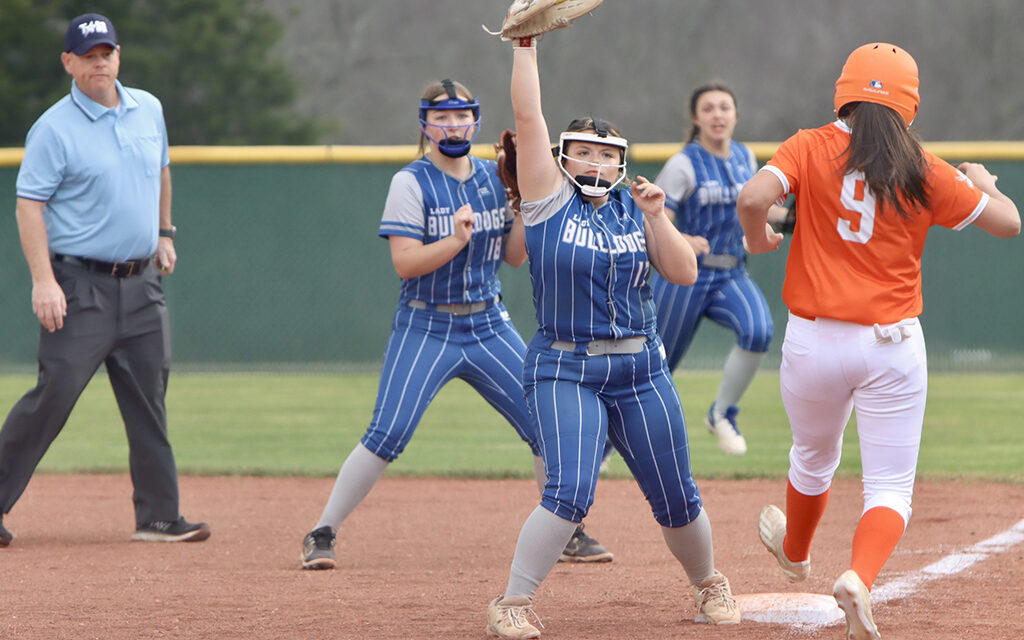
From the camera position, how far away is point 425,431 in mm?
9609

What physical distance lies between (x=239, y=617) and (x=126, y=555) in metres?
1.37

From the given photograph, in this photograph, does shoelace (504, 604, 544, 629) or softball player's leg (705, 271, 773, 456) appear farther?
softball player's leg (705, 271, 773, 456)

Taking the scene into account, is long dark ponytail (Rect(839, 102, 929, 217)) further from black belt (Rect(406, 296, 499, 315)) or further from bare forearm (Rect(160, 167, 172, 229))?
bare forearm (Rect(160, 167, 172, 229))

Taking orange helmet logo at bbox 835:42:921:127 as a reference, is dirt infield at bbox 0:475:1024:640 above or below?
below

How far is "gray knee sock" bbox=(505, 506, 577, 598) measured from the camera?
12.9 ft

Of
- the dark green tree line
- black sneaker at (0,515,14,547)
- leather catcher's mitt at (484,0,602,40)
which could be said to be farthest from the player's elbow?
the dark green tree line

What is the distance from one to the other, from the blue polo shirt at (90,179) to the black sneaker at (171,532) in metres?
1.20

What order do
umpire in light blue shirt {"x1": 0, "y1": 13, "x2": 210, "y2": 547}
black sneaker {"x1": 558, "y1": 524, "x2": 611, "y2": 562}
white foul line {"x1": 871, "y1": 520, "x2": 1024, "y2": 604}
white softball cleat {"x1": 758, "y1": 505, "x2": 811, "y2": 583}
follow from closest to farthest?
white softball cleat {"x1": 758, "y1": 505, "x2": 811, "y2": 583} → white foul line {"x1": 871, "y1": 520, "x2": 1024, "y2": 604} → black sneaker {"x1": 558, "y1": 524, "x2": 611, "y2": 562} → umpire in light blue shirt {"x1": 0, "y1": 13, "x2": 210, "y2": 547}

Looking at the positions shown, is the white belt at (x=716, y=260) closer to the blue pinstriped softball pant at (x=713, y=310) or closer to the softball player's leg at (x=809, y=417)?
the blue pinstriped softball pant at (x=713, y=310)

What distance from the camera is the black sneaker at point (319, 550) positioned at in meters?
5.16

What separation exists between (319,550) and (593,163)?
205cm

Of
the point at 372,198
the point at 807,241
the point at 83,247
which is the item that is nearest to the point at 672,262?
the point at 807,241

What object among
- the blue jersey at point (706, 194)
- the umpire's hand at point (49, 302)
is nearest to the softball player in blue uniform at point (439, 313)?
the umpire's hand at point (49, 302)

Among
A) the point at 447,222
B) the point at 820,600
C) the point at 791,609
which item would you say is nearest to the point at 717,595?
the point at 791,609
